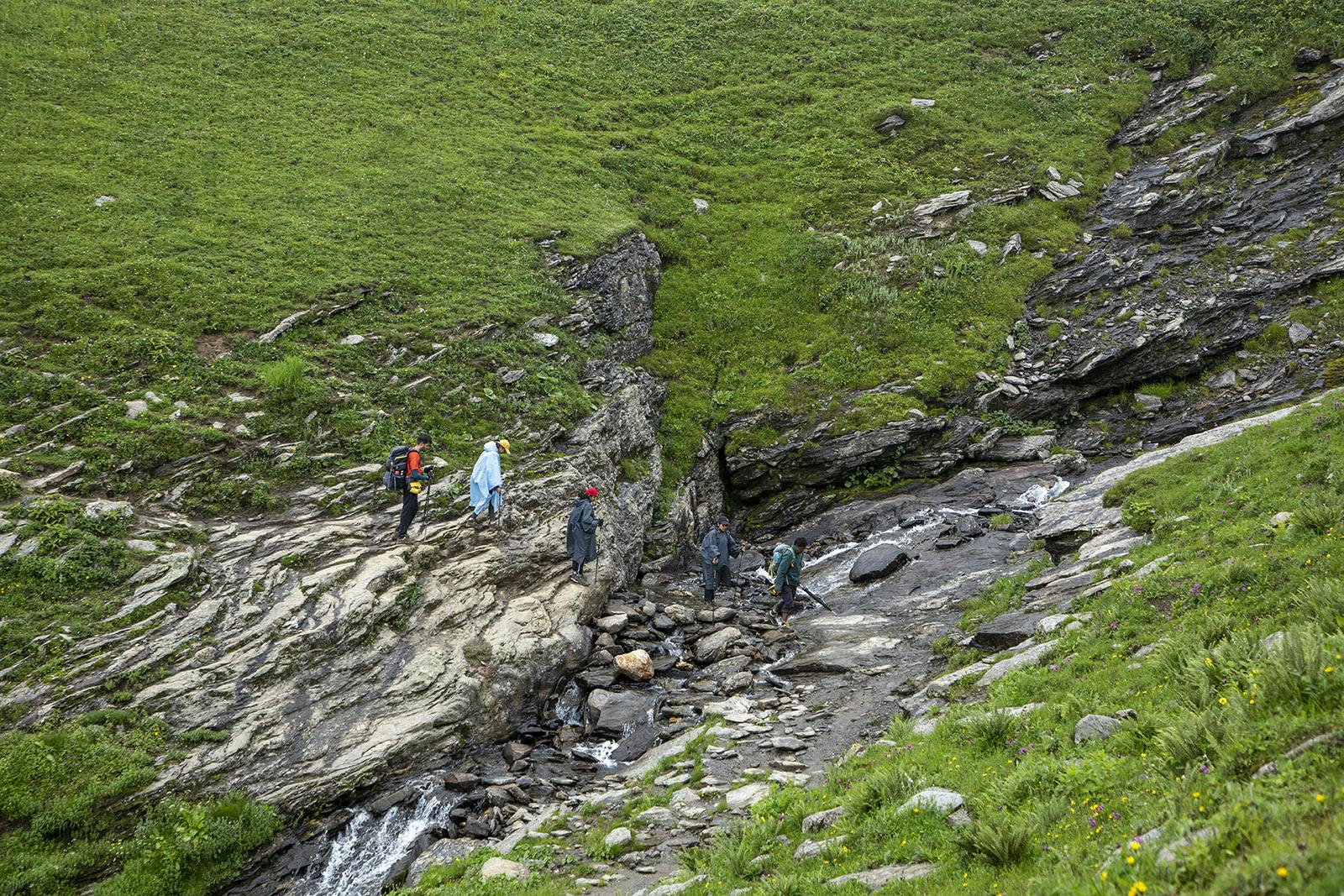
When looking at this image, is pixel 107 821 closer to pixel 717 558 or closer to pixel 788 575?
pixel 717 558

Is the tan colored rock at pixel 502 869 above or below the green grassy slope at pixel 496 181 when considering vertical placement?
below

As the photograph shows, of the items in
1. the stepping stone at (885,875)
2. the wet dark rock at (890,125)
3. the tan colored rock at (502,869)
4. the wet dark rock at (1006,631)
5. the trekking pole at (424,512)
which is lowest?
the tan colored rock at (502,869)

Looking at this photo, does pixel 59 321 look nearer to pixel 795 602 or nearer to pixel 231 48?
pixel 795 602

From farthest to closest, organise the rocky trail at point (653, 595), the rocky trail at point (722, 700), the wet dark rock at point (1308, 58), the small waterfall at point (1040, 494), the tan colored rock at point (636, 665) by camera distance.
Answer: the wet dark rock at point (1308, 58)
the small waterfall at point (1040, 494)
the tan colored rock at point (636, 665)
the rocky trail at point (653, 595)
the rocky trail at point (722, 700)

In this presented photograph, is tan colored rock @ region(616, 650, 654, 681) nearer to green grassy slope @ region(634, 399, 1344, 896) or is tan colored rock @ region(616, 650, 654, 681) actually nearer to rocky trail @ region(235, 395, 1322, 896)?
rocky trail @ region(235, 395, 1322, 896)

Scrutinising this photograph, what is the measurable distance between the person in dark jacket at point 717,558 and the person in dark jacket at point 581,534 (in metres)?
3.94

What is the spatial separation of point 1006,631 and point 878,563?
330 inches

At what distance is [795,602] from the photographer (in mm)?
22953

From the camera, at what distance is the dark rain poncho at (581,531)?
68.6 feet

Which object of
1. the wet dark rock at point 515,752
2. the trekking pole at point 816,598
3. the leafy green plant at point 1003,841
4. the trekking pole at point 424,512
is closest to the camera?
the leafy green plant at point 1003,841

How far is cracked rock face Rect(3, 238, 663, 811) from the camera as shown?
14.6 m

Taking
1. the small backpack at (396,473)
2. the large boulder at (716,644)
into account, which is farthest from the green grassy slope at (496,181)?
the large boulder at (716,644)

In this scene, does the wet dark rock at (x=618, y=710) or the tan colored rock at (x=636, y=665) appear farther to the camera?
the tan colored rock at (x=636, y=665)

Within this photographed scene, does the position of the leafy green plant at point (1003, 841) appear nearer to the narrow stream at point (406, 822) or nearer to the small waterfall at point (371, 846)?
the narrow stream at point (406, 822)
